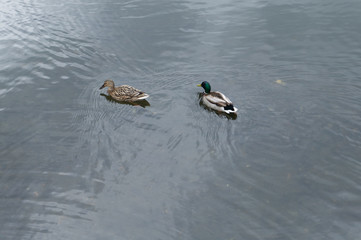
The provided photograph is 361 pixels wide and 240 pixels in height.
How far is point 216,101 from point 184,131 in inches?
55.1

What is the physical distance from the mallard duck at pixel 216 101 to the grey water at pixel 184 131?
0.30m

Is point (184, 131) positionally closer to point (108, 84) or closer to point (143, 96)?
point (143, 96)

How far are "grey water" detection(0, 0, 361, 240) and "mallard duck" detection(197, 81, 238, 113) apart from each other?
0.30 meters

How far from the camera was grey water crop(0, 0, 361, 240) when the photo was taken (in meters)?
6.29

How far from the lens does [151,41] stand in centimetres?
1333

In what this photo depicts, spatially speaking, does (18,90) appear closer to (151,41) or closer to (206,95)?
(151,41)

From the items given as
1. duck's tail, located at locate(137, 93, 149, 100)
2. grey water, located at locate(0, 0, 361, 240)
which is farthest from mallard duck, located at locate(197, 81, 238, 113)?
duck's tail, located at locate(137, 93, 149, 100)

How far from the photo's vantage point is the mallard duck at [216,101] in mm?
8727

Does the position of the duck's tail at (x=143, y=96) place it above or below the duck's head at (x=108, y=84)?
below

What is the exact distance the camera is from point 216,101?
9.08 m

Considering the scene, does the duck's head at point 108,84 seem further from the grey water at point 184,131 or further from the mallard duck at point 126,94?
the grey water at point 184,131

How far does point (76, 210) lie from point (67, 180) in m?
0.97

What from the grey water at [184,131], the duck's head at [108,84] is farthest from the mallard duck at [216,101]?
the duck's head at [108,84]

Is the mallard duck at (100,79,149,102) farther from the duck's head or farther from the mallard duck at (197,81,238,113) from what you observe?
the mallard duck at (197,81,238,113)
